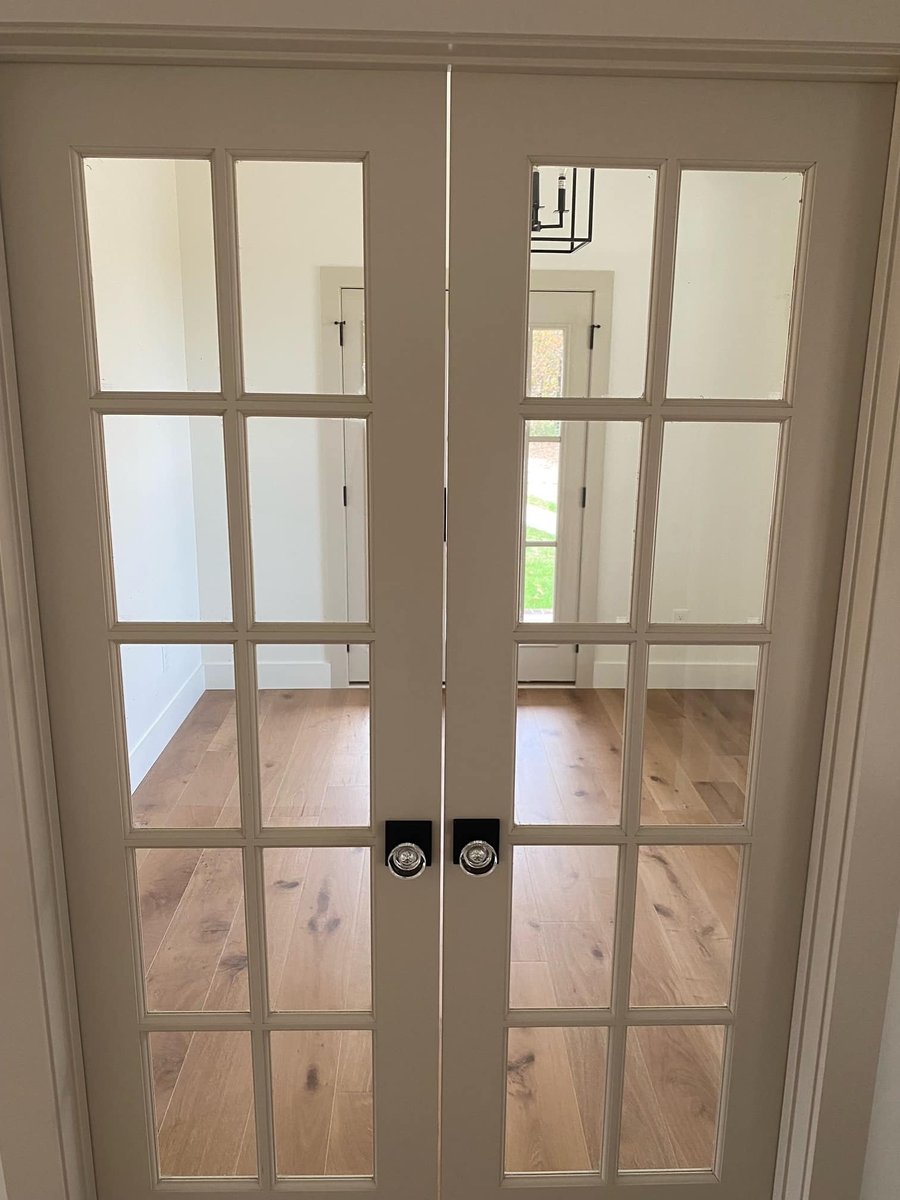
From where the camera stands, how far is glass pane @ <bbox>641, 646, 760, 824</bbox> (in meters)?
1.44

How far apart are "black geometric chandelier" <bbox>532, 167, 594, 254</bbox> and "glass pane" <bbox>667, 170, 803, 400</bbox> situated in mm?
142

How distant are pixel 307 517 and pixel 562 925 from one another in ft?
2.78

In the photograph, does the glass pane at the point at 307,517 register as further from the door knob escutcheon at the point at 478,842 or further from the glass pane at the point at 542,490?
the door knob escutcheon at the point at 478,842

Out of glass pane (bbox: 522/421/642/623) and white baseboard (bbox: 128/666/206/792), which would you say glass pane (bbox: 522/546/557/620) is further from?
white baseboard (bbox: 128/666/206/792)

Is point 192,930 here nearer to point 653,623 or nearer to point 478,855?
point 478,855

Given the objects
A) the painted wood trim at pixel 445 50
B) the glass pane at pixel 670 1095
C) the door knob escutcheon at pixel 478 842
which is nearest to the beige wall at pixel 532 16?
the painted wood trim at pixel 445 50

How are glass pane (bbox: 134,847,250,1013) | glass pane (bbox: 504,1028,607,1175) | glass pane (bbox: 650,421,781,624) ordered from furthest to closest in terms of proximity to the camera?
glass pane (bbox: 504,1028,607,1175), glass pane (bbox: 134,847,250,1013), glass pane (bbox: 650,421,781,624)

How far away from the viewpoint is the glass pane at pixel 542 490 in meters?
1.36

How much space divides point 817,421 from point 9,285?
1.25 metres

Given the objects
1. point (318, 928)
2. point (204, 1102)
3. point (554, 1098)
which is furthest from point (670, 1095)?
point (204, 1102)

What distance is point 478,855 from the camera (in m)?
1.46

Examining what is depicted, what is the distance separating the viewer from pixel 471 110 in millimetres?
1243

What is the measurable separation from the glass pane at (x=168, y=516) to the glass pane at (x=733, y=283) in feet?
2.46

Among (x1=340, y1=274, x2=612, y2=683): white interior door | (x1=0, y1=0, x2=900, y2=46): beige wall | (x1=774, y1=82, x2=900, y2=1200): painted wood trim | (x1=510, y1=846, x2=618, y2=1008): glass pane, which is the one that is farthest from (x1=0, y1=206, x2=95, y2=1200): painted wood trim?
(x1=774, y1=82, x2=900, y2=1200): painted wood trim
